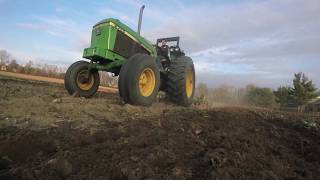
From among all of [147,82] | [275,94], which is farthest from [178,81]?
[275,94]

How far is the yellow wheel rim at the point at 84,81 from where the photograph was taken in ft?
36.5

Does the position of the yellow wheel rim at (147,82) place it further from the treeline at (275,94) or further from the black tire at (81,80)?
the treeline at (275,94)

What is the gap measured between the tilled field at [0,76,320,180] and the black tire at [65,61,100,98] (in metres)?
2.95

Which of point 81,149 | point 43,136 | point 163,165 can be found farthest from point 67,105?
point 163,165

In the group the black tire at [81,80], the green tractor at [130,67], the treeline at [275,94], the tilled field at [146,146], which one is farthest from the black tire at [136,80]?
the treeline at [275,94]

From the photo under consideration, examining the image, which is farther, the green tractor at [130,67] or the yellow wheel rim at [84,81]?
the yellow wheel rim at [84,81]

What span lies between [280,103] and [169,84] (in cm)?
3590

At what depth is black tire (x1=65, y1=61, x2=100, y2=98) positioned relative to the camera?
10.8m

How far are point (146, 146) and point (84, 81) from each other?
670cm

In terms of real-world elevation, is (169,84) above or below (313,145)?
above

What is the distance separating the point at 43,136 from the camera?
5570 millimetres

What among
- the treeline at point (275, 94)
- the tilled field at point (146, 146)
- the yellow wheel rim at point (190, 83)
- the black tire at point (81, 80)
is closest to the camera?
the tilled field at point (146, 146)

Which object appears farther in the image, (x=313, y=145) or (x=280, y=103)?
(x=280, y=103)

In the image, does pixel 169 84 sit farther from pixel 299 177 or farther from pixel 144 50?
pixel 299 177
